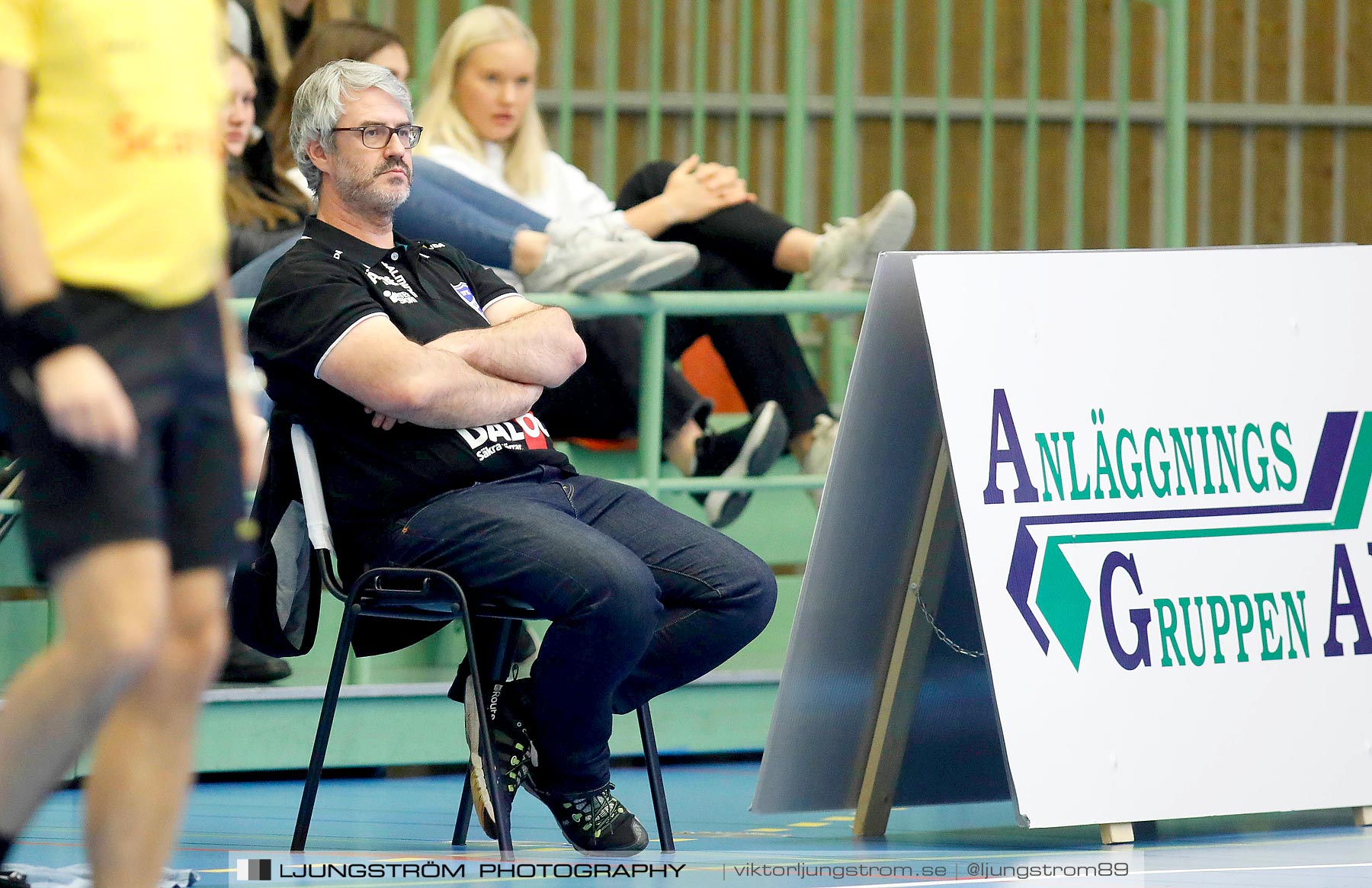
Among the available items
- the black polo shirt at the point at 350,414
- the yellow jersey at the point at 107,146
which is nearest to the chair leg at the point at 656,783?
the black polo shirt at the point at 350,414

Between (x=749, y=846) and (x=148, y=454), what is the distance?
59.5 inches

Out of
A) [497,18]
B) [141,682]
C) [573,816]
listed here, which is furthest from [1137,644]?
[497,18]

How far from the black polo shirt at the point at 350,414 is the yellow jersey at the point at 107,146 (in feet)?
2.95

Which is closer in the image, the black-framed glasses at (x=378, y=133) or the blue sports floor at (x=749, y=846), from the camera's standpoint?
the blue sports floor at (x=749, y=846)

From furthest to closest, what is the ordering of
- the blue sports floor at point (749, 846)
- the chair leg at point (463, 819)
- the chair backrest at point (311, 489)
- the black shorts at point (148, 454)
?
the chair leg at point (463, 819), the chair backrest at point (311, 489), the blue sports floor at point (749, 846), the black shorts at point (148, 454)

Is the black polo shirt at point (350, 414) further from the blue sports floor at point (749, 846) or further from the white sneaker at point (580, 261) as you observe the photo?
the white sneaker at point (580, 261)

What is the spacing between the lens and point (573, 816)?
9.09 feet

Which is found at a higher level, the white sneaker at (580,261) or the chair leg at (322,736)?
the white sneaker at (580,261)

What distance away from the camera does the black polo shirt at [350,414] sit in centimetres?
270

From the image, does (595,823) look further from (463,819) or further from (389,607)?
(389,607)

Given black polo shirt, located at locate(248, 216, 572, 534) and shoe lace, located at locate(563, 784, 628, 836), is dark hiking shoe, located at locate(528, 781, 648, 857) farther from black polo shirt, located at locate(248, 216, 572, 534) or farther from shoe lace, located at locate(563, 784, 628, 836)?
black polo shirt, located at locate(248, 216, 572, 534)

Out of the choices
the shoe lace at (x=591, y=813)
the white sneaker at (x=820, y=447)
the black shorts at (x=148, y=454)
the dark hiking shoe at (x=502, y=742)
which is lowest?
the shoe lace at (x=591, y=813)

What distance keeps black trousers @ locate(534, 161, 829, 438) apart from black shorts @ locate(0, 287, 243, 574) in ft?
7.48

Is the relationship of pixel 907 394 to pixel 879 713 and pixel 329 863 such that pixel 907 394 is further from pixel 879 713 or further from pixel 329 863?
pixel 329 863
